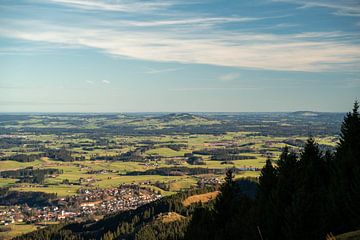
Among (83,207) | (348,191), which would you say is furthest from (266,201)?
(83,207)

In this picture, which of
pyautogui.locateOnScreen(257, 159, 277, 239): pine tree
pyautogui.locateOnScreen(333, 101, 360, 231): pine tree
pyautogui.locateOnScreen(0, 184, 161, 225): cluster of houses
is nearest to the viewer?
pyautogui.locateOnScreen(333, 101, 360, 231): pine tree

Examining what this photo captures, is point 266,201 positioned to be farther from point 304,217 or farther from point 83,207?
point 83,207

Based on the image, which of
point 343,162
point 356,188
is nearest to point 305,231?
point 356,188

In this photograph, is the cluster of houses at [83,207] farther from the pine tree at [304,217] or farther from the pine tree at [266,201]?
the pine tree at [304,217]

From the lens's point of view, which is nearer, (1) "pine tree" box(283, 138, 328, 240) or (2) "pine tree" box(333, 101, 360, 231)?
(1) "pine tree" box(283, 138, 328, 240)

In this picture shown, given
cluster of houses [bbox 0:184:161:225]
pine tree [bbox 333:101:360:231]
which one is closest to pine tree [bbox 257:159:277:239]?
pine tree [bbox 333:101:360:231]

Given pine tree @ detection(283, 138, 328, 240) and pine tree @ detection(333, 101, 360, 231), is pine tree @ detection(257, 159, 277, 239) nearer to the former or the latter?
pine tree @ detection(283, 138, 328, 240)

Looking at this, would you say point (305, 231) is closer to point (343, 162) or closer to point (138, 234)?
point (343, 162)

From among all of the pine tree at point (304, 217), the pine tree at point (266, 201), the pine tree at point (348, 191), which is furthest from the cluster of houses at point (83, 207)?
the pine tree at point (304, 217)
